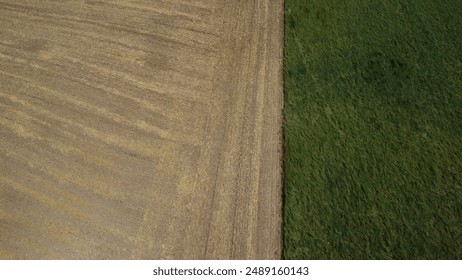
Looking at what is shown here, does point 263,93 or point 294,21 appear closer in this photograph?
point 263,93

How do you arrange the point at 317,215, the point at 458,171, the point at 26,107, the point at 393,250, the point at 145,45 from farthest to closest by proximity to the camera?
the point at 145,45
the point at 26,107
the point at 458,171
the point at 317,215
the point at 393,250

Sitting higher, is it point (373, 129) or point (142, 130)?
point (373, 129)

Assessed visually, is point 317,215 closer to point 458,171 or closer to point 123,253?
point 458,171

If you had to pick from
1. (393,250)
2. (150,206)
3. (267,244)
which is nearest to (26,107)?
(150,206)
